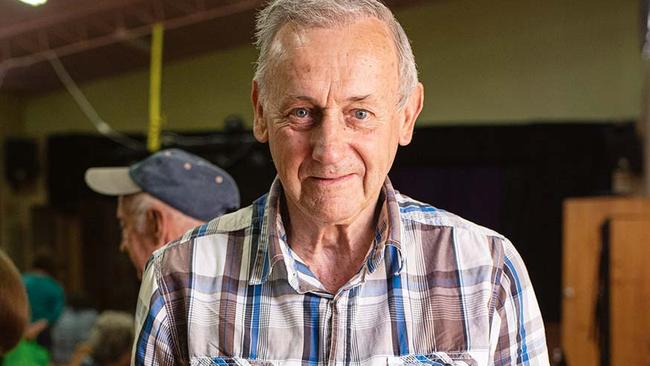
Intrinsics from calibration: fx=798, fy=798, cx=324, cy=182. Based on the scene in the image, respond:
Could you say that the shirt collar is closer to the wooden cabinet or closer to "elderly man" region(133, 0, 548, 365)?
"elderly man" region(133, 0, 548, 365)

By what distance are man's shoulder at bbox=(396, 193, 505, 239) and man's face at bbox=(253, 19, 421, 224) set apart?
0.12 m

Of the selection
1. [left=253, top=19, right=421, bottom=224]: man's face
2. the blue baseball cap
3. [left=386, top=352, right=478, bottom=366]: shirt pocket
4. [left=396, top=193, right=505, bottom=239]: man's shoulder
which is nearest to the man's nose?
[left=253, top=19, right=421, bottom=224]: man's face

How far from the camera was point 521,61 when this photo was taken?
7.78 meters

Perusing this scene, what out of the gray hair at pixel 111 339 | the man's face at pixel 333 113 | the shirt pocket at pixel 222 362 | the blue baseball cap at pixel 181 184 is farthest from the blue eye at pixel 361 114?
the gray hair at pixel 111 339

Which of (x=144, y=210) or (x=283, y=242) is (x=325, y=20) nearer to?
(x=283, y=242)

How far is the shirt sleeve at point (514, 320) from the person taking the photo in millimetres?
1277

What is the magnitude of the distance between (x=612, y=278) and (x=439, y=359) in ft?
13.1

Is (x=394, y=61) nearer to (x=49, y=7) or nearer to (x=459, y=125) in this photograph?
(x=49, y=7)

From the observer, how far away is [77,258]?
849 centimetres

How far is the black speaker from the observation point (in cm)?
826

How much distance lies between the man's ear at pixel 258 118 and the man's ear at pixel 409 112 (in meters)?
0.22

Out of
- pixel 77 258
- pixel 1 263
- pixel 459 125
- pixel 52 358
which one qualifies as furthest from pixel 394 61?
pixel 77 258

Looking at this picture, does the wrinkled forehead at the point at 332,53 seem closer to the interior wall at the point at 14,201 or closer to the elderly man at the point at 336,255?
the elderly man at the point at 336,255

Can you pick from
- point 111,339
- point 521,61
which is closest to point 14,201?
point 521,61
